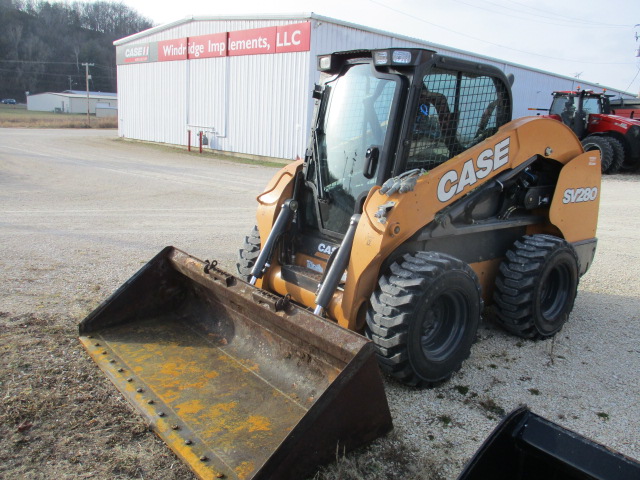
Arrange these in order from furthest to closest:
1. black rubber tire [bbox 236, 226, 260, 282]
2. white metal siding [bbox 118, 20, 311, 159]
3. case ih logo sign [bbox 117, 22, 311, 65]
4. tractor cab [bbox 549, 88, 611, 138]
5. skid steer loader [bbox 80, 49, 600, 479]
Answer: white metal siding [bbox 118, 20, 311, 159]
case ih logo sign [bbox 117, 22, 311, 65]
tractor cab [bbox 549, 88, 611, 138]
black rubber tire [bbox 236, 226, 260, 282]
skid steer loader [bbox 80, 49, 600, 479]

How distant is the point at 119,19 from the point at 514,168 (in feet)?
341

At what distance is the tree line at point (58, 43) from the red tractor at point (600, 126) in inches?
3216

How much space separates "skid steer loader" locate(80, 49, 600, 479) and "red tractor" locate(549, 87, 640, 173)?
1380cm

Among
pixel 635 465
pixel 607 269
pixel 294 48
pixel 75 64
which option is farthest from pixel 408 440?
pixel 75 64

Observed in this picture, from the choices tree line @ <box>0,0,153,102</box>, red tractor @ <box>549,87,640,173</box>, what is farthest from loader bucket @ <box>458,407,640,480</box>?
tree line @ <box>0,0,153,102</box>

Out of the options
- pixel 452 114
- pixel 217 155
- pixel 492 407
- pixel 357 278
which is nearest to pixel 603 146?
pixel 217 155

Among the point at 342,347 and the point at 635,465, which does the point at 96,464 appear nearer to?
the point at 342,347

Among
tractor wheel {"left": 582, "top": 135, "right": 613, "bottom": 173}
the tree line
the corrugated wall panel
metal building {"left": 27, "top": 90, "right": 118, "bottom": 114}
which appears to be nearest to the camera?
tractor wheel {"left": 582, "top": 135, "right": 613, "bottom": 173}

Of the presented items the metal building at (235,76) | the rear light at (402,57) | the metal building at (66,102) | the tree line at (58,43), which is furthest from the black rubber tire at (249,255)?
the tree line at (58,43)

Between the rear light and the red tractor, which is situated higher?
the rear light

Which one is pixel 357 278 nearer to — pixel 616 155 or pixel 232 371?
pixel 232 371

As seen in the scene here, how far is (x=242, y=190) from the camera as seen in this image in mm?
13031

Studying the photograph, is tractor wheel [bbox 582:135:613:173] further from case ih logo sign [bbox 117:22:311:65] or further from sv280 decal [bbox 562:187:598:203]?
sv280 decal [bbox 562:187:598:203]

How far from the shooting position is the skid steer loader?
10.1 feet
